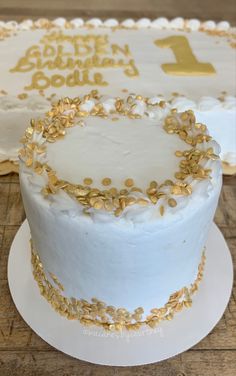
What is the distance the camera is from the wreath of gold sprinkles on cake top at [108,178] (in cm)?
107

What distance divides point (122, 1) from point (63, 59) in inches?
57.0

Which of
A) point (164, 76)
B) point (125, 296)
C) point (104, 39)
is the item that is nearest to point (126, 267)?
point (125, 296)

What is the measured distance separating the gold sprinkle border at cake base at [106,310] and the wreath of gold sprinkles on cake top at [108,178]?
33 cm

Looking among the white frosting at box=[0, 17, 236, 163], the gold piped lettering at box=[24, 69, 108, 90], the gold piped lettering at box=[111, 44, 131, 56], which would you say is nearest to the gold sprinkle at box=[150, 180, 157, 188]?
the white frosting at box=[0, 17, 236, 163]

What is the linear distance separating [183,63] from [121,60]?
31 centimetres

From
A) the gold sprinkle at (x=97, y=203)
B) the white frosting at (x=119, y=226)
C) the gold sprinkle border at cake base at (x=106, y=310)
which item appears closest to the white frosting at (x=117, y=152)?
the white frosting at (x=119, y=226)

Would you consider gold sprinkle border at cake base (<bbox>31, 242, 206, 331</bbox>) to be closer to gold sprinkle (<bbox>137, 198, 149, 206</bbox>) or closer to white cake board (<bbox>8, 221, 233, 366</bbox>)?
white cake board (<bbox>8, 221, 233, 366</bbox>)

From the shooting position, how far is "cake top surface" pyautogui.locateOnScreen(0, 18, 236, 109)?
6.36 ft

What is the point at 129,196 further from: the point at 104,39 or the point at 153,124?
the point at 104,39

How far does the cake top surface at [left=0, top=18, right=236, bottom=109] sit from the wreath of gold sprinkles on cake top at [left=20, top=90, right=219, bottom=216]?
0.51 meters

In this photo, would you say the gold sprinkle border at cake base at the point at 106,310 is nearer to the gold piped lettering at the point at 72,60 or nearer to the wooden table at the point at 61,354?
the wooden table at the point at 61,354

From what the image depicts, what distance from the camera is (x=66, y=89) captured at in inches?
75.6

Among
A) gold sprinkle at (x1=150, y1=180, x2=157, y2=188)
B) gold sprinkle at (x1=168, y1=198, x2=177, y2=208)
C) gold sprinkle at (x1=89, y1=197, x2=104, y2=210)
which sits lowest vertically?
gold sprinkle at (x1=150, y1=180, x2=157, y2=188)

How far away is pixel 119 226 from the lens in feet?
3.43
